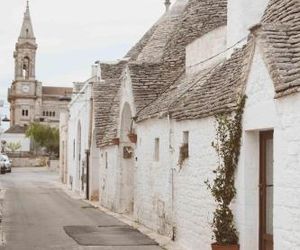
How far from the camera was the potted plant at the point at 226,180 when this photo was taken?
11281 millimetres

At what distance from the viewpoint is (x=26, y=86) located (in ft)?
429

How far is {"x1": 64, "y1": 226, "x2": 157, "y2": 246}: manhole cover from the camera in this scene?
50.9 feet

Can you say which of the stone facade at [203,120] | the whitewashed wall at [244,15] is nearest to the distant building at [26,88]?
the stone facade at [203,120]

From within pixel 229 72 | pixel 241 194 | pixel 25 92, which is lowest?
pixel 241 194

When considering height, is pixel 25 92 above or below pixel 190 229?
above

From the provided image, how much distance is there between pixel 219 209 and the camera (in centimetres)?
1188

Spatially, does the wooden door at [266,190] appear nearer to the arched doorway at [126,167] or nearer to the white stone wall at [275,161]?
the white stone wall at [275,161]

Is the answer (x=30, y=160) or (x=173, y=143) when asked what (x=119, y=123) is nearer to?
(x=173, y=143)

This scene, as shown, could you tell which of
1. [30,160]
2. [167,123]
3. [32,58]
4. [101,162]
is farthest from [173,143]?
[32,58]

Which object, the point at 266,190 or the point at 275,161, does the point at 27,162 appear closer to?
the point at 266,190

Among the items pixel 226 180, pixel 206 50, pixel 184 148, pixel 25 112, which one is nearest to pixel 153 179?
pixel 184 148

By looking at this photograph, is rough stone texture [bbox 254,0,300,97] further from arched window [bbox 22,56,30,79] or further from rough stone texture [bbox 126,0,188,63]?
arched window [bbox 22,56,30,79]

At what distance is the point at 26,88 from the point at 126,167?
Result: 109497 millimetres

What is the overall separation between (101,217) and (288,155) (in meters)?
13.9
